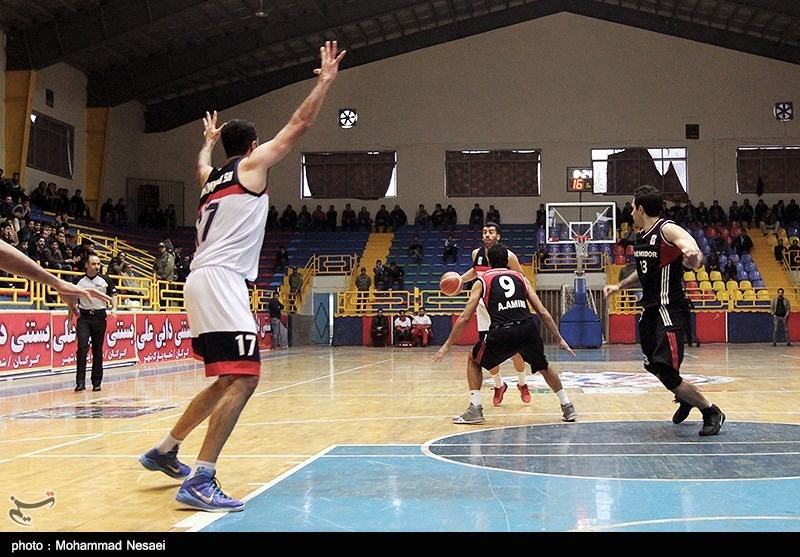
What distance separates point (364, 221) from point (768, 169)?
732 inches

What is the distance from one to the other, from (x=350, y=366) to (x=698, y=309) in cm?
1694

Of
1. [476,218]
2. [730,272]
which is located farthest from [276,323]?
[730,272]

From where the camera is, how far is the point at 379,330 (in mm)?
30547

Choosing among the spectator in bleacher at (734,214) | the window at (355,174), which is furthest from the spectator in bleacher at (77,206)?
the spectator in bleacher at (734,214)

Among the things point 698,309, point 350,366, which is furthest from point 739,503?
point 698,309

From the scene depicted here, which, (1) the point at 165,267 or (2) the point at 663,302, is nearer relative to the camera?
(2) the point at 663,302

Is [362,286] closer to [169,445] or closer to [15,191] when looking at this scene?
[15,191]

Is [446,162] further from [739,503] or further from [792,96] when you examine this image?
[739,503]

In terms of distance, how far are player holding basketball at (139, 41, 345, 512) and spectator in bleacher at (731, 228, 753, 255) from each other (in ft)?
108

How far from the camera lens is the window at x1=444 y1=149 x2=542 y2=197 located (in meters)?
38.4

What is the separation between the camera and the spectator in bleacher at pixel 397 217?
3775 centimetres

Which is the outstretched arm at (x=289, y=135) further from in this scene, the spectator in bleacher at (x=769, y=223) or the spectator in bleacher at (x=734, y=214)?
the spectator in bleacher at (x=769, y=223)
